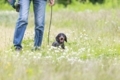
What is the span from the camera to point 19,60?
6645mm

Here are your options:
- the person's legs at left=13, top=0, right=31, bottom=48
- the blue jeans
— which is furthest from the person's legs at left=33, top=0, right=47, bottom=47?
the person's legs at left=13, top=0, right=31, bottom=48

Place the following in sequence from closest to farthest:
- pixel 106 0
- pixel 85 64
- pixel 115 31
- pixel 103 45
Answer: pixel 85 64 < pixel 103 45 < pixel 115 31 < pixel 106 0

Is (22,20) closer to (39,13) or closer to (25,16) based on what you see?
(25,16)

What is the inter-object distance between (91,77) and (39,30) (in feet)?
14.1

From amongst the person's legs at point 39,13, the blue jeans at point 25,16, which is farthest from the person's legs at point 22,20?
the person's legs at point 39,13

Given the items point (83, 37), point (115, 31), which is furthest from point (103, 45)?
point (115, 31)

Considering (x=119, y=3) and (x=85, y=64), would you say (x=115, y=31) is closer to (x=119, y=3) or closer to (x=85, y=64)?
(x=85, y=64)

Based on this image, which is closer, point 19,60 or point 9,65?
point 9,65

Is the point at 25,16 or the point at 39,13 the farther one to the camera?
the point at 39,13

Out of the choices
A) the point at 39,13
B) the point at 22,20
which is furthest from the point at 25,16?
the point at 39,13

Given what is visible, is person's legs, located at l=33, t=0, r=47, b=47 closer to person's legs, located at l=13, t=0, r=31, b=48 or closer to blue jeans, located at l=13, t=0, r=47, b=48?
blue jeans, located at l=13, t=0, r=47, b=48

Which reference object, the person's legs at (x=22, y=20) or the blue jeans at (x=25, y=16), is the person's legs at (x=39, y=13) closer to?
the blue jeans at (x=25, y=16)

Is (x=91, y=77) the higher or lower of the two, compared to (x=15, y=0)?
lower

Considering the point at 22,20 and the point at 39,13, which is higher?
the point at 39,13
